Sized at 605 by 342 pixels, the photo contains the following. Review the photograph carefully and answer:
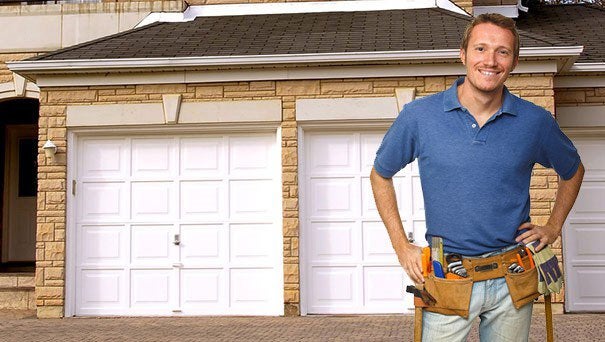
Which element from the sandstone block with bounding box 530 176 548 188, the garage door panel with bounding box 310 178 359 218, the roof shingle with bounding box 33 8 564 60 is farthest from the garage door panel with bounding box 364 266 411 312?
the roof shingle with bounding box 33 8 564 60

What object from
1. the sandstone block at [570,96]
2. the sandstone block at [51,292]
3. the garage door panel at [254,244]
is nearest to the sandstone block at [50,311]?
the sandstone block at [51,292]

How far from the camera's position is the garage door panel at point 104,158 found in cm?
1011

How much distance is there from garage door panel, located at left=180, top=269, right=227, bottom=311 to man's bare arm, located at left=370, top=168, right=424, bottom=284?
7097 millimetres

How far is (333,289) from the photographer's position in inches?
384

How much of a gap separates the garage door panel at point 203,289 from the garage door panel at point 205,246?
129 mm

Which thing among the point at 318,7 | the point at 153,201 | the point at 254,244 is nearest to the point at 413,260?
the point at 254,244

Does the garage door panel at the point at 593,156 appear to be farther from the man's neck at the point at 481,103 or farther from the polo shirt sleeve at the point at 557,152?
the man's neck at the point at 481,103

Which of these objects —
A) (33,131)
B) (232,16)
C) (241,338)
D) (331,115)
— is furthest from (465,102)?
(33,131)

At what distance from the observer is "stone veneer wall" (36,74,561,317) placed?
9578mm

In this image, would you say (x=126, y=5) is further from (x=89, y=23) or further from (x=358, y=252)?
(x=358, y=252)

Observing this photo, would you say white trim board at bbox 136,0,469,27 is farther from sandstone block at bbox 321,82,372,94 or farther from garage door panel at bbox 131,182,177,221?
garage door panel at bbox 131,182,177,221

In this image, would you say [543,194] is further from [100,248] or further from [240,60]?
[100,248]

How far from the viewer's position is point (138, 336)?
26.8ft

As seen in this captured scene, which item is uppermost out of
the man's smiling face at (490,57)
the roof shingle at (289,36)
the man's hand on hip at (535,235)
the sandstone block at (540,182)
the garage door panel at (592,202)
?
the roof shingle at (289,36)
